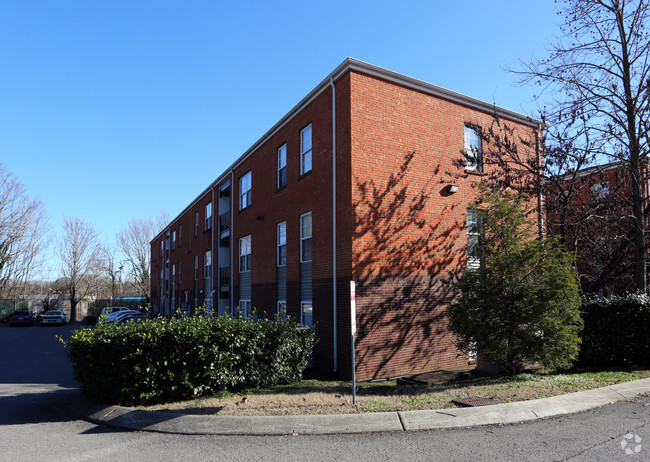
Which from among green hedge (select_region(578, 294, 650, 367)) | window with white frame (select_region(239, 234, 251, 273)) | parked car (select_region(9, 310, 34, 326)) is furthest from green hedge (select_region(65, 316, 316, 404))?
parked car (select_region(9, 310, 34, 326))

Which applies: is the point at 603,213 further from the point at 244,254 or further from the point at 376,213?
the point at 244,254

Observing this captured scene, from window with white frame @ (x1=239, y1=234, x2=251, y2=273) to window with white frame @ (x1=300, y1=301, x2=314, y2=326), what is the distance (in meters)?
6.42

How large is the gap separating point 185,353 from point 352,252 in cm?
538

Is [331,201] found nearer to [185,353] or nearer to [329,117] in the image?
[329,117]

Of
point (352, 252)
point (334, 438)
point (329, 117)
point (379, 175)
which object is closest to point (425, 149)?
point (379, 175)

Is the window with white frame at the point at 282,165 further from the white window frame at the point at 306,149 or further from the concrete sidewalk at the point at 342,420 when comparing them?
the concrete sidewalk at the point at 342,420

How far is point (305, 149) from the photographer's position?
51.9 ft

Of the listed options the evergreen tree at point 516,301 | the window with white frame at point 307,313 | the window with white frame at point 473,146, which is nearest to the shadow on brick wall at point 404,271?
the window with white frame at point 473,146

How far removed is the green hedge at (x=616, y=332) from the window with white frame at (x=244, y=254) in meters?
14.0

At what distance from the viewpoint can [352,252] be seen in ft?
40.6

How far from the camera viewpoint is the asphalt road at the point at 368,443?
5.62 meters

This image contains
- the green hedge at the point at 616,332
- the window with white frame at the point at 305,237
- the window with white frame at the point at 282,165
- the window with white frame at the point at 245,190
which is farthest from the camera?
the window with white frame at the point at 245,190

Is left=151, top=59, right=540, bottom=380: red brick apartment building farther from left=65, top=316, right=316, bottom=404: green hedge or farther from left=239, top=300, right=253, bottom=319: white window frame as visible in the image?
left=239, top=300, right=253, bottom=319: white window frame

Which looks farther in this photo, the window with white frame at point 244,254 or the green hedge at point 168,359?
the window with white frame at point 244,254
